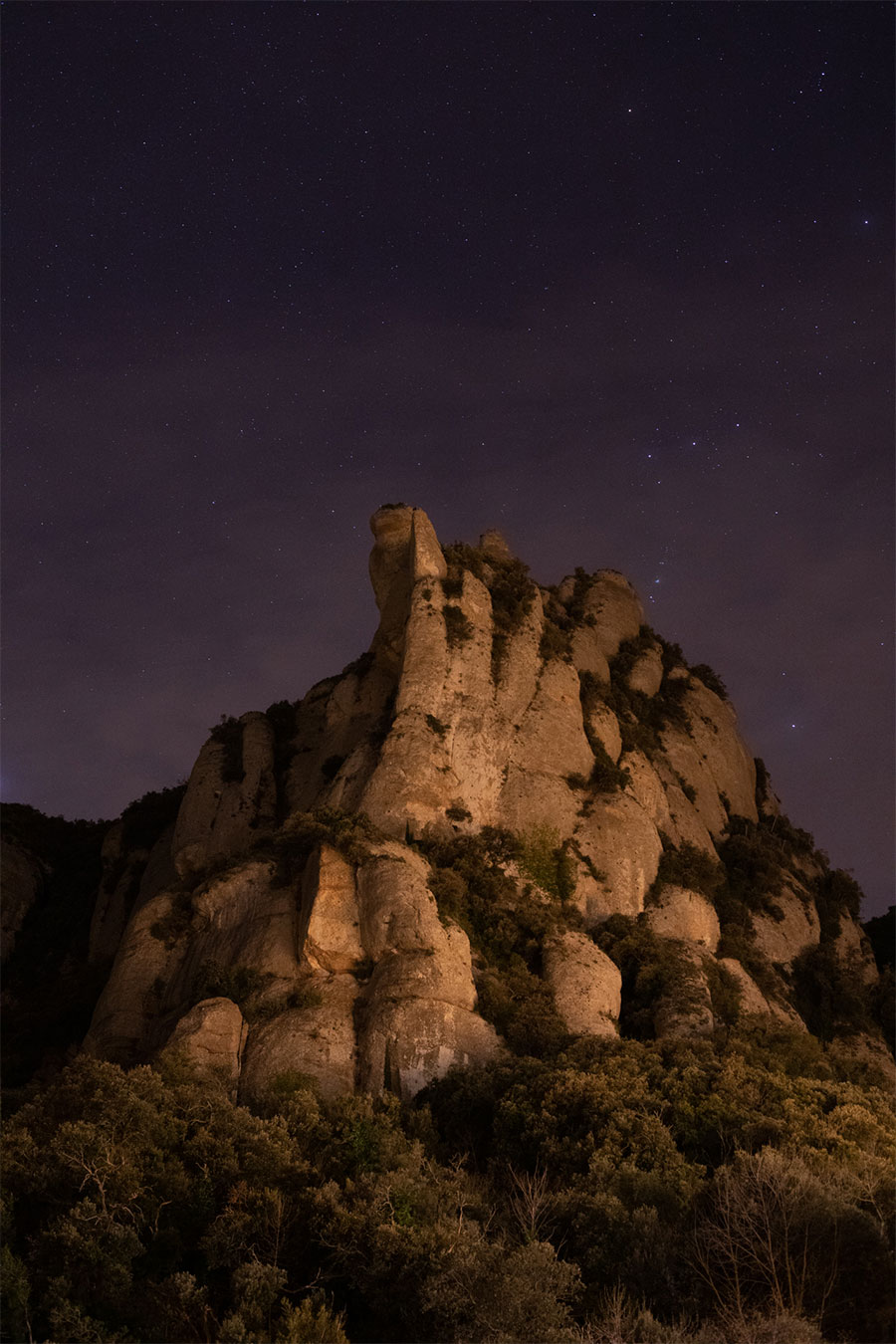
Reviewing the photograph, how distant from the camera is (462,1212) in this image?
63.6ft

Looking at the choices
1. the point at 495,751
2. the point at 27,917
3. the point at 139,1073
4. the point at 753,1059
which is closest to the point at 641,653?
the point at 495,751

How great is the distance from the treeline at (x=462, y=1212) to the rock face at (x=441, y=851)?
3.76 metres

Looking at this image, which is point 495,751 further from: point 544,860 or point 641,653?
point 641,653

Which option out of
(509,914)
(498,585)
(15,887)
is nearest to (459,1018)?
(509,914)

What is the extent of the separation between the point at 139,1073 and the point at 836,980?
34.9m

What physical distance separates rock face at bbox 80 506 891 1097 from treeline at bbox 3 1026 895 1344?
3.76 metres

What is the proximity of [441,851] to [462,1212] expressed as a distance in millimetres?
19710

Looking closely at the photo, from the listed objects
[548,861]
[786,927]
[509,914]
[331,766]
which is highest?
[331,766]

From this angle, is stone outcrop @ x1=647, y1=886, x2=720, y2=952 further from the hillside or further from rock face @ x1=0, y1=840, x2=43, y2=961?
rock face @ x1=0, y1=840, x2=43, y2=961

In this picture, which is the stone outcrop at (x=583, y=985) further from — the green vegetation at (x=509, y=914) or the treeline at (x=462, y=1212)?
the treeline at (x=462, y=1212)

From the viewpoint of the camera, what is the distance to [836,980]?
46781 millimetres

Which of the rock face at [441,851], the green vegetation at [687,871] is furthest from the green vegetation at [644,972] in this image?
the green vegetation at [687,871]

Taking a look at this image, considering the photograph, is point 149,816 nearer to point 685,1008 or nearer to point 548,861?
point 548,861

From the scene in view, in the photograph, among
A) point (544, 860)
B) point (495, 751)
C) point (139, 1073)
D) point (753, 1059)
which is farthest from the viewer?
point (495, 751)
